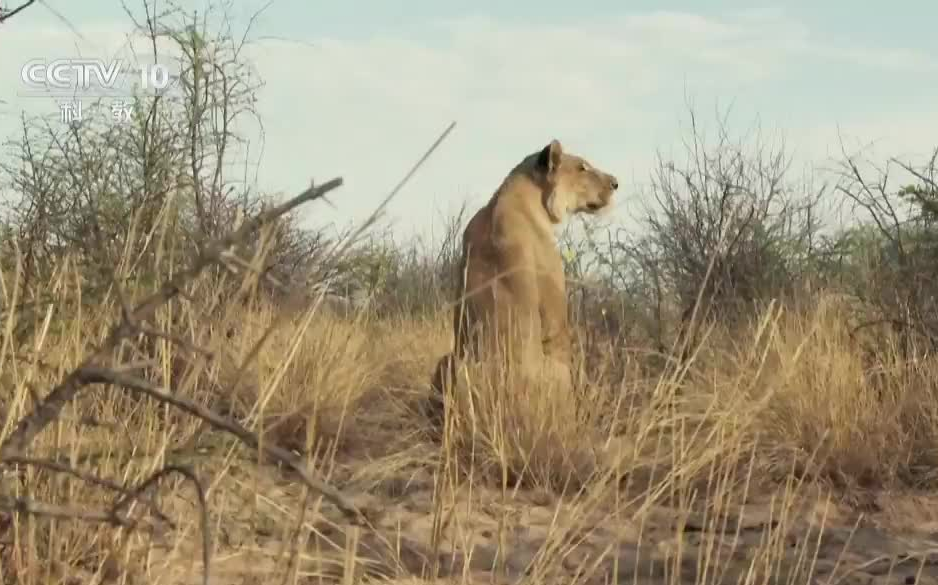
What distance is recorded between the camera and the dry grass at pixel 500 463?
2686 millimetres

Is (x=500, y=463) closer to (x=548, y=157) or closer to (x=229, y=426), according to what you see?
(x=548, y=157)

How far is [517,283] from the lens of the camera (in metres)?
5.80

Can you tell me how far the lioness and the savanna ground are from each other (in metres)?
0.23

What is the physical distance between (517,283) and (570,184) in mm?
1284

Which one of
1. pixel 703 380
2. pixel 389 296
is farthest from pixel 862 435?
pixel 389 296

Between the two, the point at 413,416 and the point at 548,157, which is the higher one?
the point at 548,157

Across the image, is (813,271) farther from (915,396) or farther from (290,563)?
(290,563)

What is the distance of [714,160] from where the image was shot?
388 inches

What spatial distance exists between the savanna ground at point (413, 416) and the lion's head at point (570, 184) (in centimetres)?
69

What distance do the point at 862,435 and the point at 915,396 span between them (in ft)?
1.58

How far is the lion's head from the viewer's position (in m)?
6.67

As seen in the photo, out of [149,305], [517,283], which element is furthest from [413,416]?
[149,305]

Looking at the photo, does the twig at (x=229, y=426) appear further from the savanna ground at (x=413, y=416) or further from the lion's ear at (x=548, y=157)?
the lion's ear at (x=548, y=157)

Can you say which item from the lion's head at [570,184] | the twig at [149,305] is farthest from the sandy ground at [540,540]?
the lion's head at [570,184]
